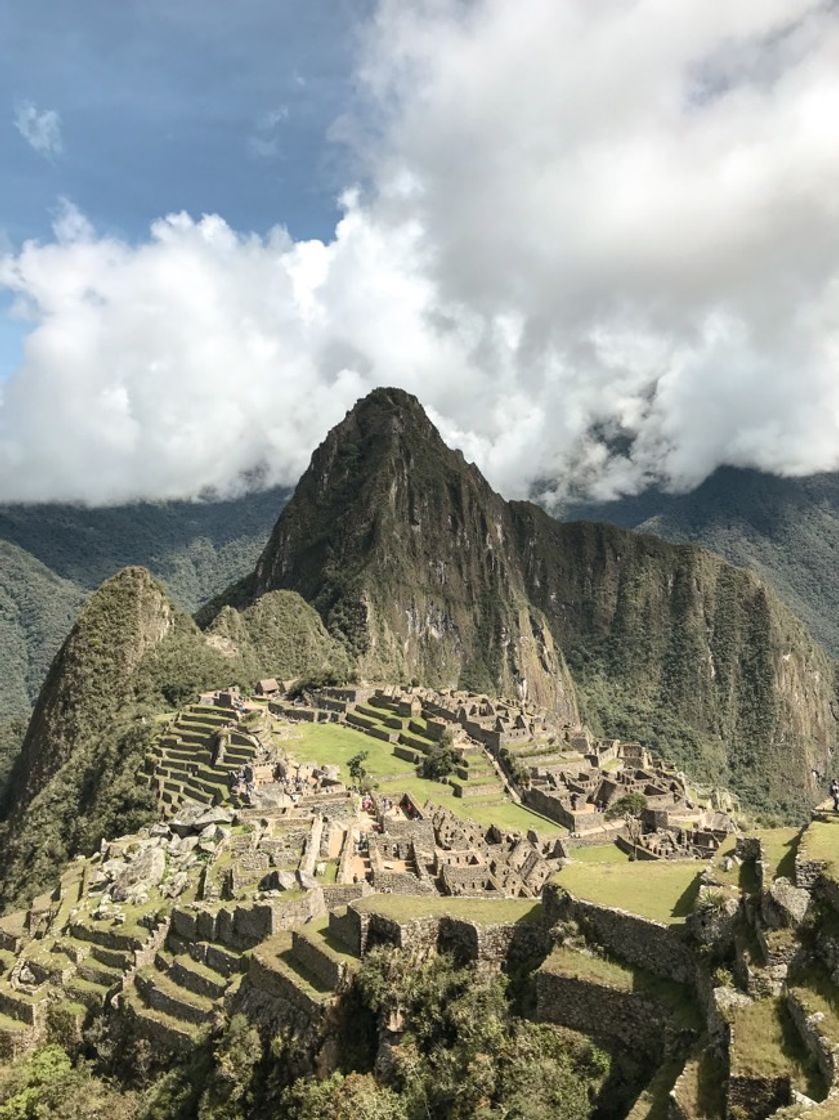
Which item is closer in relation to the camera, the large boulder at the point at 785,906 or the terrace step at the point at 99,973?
the large boulder at the point at 785,906

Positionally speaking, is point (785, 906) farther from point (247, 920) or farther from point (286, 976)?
point (247, 920)

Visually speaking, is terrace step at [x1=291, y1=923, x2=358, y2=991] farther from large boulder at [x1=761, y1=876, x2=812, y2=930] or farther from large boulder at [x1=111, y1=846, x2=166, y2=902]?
large boulder at [x1=111, y1=846, x2=166, y2=902]

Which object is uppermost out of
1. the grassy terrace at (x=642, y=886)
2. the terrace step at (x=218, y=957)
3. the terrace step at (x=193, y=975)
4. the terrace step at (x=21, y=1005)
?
the grassy terrace at (x=642, y=886)

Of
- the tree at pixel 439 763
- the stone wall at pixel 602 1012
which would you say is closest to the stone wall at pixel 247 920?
the stone wall at pixel 602 1012

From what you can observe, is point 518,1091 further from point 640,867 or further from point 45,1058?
point 45,1058

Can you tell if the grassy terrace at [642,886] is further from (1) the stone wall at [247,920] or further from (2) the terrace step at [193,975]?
(2) the terrace step at [193,975]

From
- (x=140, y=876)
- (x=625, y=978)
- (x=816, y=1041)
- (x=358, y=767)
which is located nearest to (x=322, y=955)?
(x=625, y=978)
